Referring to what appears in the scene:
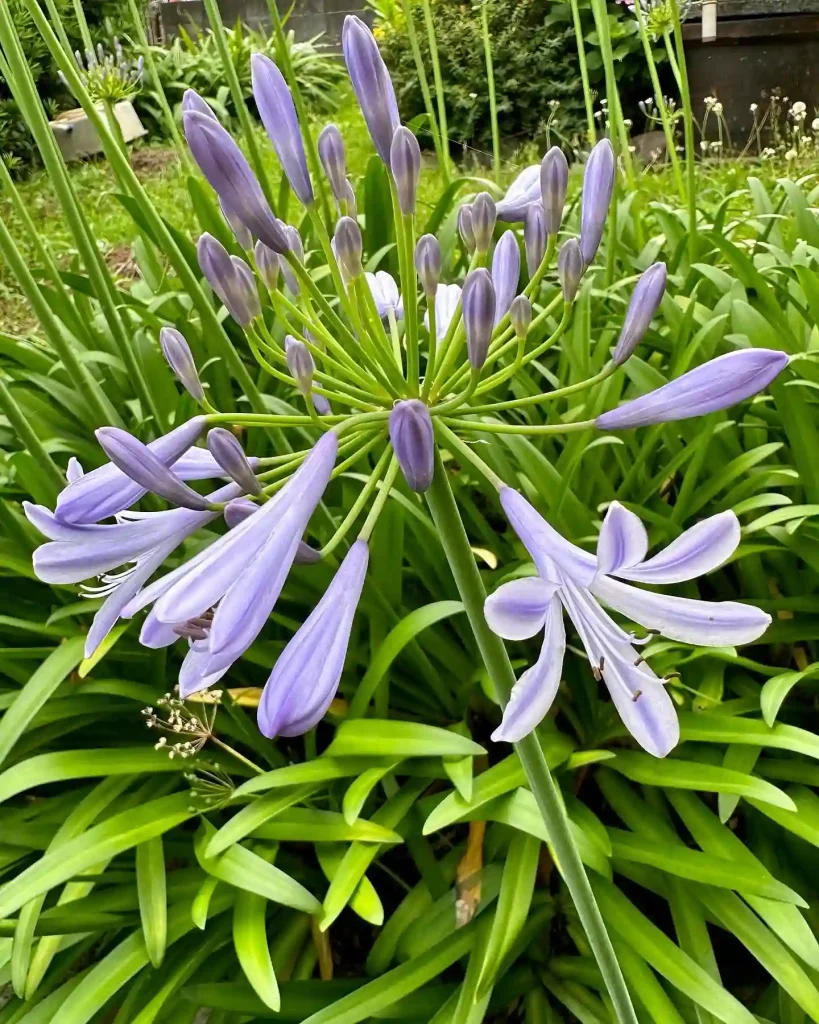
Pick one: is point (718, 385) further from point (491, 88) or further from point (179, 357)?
point (491, 88)

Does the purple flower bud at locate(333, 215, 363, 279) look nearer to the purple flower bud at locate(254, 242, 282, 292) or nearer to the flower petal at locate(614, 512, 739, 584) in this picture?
the purple flower bud at locate(254, 242, 282, 292)

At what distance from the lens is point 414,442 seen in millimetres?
807

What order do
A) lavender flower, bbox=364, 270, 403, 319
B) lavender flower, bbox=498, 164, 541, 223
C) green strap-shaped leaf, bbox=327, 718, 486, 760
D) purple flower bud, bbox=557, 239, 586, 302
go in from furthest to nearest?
green strap-shaped leaf, bbox=327, 718, 486, 760 → lavender flower, bbox=364, 270, 403, 319 → lavender flower, bbox=498, 164, 541, 223 → purple flower bud, bbox=557, 239, 586, 302

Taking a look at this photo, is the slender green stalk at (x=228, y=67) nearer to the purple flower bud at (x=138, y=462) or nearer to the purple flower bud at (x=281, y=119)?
the purple flower bud at (x=281, y=119)

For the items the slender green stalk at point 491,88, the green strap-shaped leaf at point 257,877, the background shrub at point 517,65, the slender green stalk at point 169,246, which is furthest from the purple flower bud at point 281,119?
the background shrub at point 517,65

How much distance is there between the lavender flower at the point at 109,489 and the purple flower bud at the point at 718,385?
49 centimetres

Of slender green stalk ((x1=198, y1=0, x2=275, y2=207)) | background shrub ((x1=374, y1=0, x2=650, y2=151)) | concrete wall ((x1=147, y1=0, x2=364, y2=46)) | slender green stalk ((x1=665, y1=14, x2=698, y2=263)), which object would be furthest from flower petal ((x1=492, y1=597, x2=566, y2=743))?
concrete wall ((x1=147, y1=0, x2=364, y2=46))

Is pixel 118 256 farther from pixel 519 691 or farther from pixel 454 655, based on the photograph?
pixel 519 691

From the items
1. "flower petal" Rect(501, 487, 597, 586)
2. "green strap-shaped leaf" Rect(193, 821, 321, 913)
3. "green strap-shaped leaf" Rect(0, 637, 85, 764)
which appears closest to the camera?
"flower petal" Rect(501, 487, 597, 586)

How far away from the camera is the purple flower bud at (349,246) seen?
0.94 metres

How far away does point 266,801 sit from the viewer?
6.14ft

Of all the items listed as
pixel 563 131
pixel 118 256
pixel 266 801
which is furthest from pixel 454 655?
pixel 563 131

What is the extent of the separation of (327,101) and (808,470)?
1022 centimetres

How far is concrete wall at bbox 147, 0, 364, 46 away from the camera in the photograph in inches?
566
